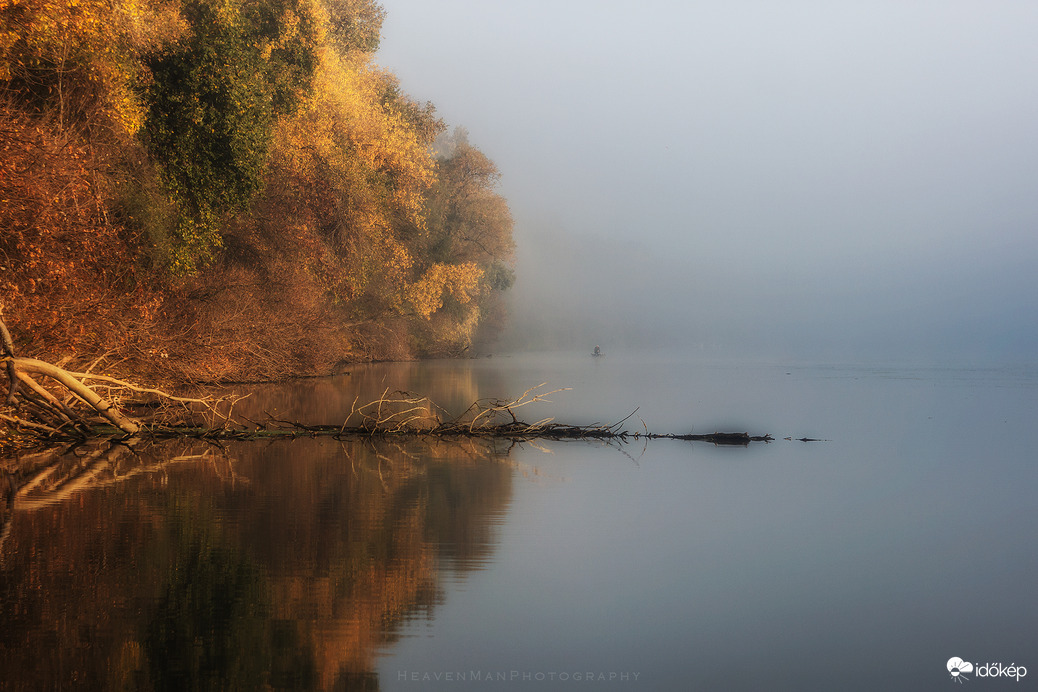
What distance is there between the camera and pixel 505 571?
6375 mm

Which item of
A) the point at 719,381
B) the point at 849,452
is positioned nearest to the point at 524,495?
the point at 849,452

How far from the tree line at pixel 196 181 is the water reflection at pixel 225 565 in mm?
3492

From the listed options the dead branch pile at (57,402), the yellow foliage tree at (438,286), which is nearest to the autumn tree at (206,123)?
the dead branch pile at (57,402)

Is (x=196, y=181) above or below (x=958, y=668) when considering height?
above

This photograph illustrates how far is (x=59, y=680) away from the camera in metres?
4.11

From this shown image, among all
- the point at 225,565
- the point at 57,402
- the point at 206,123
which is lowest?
the point at 225,565

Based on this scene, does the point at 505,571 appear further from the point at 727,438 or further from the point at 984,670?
the point at 727,438

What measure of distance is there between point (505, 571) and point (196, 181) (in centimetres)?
1413

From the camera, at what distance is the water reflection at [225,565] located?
14.5ft

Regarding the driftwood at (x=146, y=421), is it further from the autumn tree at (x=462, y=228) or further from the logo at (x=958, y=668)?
the autumn tree at (x=462, y=228)

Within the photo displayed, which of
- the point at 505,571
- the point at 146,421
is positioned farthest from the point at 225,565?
the point at 146,421

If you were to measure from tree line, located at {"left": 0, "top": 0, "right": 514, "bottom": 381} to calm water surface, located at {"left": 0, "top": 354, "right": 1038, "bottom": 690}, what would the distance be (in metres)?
3.12

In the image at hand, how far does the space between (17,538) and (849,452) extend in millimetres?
12166

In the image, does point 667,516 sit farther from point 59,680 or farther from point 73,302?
point 73,302
